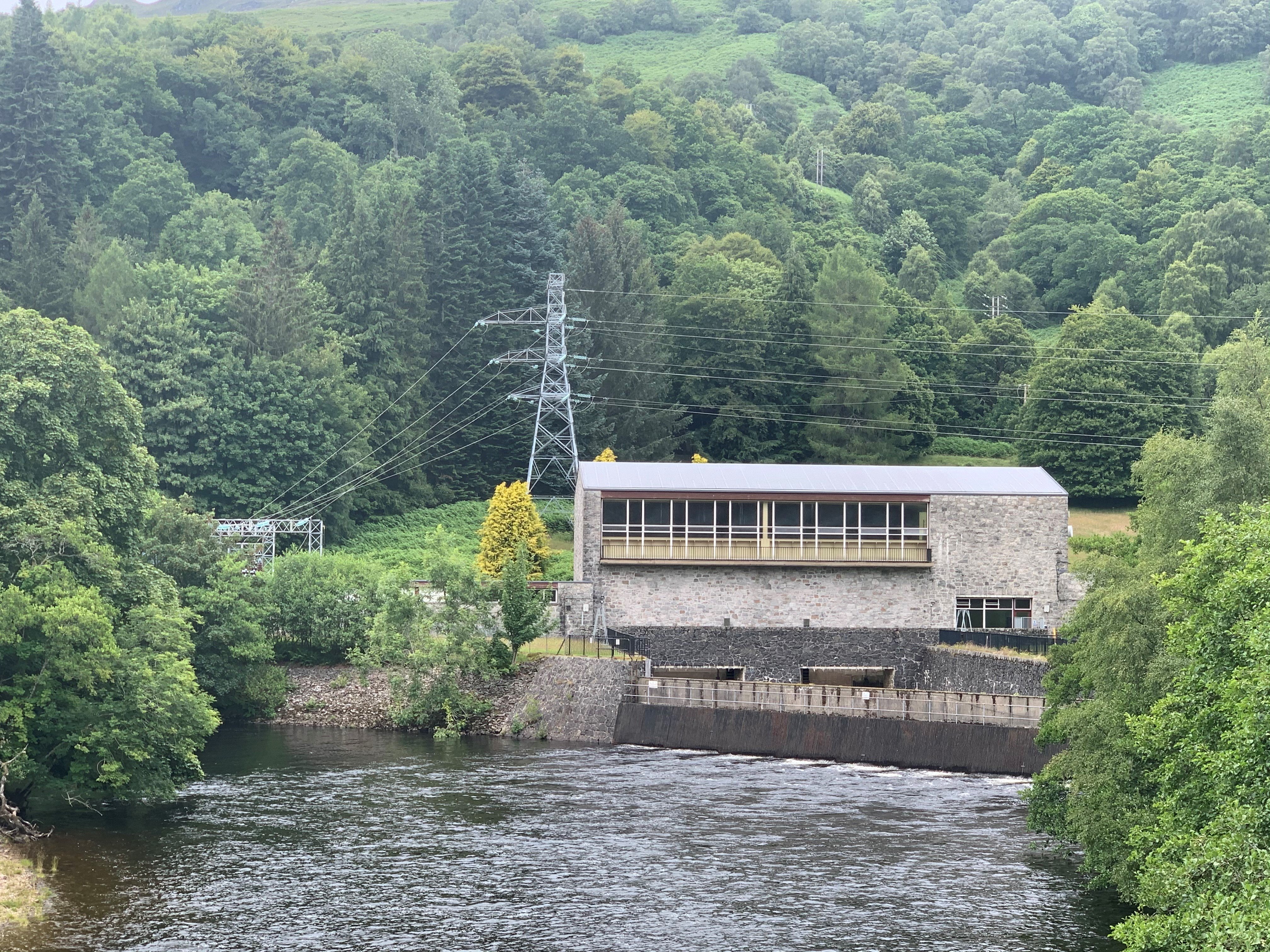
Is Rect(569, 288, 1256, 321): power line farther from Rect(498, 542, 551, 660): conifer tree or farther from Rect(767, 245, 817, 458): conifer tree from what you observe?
Rect(498, 542, 551, 660): conifer tree

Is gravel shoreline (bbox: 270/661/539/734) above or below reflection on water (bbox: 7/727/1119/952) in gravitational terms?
above

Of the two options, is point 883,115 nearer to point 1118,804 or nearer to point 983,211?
point 983,211

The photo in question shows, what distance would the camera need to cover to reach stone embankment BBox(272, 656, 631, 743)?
61.8 m

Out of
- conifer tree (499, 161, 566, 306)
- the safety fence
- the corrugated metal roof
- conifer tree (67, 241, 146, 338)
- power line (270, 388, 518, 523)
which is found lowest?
the safety fence

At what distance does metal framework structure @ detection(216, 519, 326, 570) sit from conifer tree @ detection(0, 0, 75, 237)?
49.9 m

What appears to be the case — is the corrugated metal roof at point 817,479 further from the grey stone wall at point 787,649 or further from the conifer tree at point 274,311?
the conifer tree at point 274,311

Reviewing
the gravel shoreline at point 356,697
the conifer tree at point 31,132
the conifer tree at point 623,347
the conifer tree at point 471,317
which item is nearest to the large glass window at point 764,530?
the gravel shoreline at point 356,697

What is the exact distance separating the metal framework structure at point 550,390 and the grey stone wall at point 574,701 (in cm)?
1729

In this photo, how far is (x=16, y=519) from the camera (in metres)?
46.4

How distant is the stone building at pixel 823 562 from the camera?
227 ft

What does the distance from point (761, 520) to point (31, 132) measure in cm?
8826

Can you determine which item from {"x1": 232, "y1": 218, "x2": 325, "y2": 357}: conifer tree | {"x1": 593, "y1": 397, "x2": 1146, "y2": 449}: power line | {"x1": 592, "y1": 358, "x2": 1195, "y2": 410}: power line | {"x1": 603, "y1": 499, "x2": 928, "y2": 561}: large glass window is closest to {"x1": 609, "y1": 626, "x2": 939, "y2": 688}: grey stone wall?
{"x1": 603, "y1": 499, "x2": 928, "y2": 561}: large glass window

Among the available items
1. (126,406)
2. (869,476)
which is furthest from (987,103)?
(126,406)

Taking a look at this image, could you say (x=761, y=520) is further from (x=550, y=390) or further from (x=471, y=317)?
(x=471, y=317)
